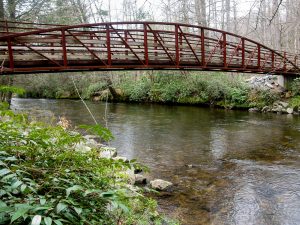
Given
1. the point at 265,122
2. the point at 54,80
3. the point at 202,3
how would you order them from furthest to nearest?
1. the point at 54,80
2. the point at 202,3
3. the point at 265,122

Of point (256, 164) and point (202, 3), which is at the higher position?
point (202, 3)

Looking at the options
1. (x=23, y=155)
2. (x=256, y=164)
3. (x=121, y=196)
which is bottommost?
(x=256, y=164)

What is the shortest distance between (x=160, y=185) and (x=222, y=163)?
2757mm

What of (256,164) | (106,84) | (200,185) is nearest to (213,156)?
(256,164)

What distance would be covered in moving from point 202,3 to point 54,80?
19985mm

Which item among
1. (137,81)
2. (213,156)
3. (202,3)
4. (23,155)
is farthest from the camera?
(137,81)

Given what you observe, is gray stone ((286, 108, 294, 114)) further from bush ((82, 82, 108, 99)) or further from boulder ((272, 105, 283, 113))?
bush ((82, 82, 108, 99))

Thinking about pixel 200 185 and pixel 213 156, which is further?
pixel 213 156

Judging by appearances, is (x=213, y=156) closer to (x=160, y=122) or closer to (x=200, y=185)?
(x=200, y=185)

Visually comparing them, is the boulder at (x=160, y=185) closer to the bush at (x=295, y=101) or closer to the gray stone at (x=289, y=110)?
the gray stone at (x=289, y=110)

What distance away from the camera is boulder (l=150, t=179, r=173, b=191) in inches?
254

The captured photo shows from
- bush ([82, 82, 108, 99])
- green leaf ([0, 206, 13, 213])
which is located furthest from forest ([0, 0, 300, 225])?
bush ([82, 82, 108, 99])

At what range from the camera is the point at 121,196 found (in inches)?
113

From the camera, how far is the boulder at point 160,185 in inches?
254
